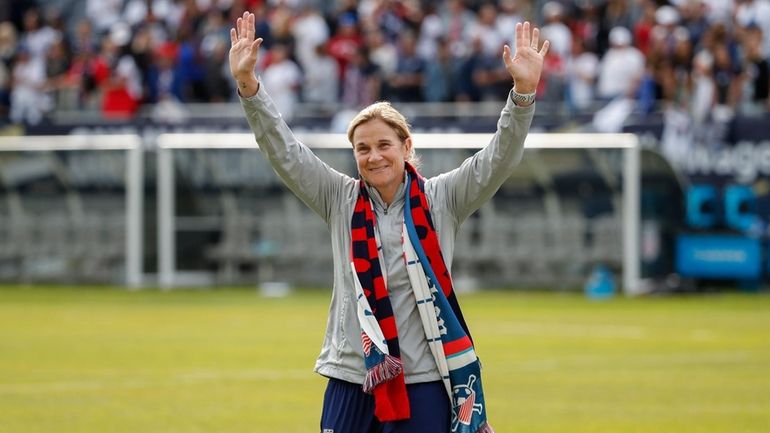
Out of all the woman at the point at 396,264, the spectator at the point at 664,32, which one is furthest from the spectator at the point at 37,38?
the woman at the point at 396,264

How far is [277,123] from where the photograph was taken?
6277 millimetres

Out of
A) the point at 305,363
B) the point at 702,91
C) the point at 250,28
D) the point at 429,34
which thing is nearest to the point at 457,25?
the point at 429,34

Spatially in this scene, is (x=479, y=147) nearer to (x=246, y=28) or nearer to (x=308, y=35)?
(x=308, y=35)

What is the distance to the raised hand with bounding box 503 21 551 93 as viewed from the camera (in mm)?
6055

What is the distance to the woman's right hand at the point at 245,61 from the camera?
6168mm

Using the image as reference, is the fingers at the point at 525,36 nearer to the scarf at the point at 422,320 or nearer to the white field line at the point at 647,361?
the scarf at the point at 422,320

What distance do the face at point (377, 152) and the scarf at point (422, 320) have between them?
0.55ft

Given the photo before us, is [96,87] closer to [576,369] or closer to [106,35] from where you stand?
[106,35]

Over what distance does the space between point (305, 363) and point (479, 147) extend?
9725mm

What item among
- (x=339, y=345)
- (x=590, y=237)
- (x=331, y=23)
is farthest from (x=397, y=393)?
(x=331, y=23)

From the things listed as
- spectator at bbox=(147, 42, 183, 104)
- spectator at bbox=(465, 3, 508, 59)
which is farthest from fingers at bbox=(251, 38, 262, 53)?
spectator at bbox=(147, 42, 183, 104)

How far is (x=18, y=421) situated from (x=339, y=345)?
5.72m

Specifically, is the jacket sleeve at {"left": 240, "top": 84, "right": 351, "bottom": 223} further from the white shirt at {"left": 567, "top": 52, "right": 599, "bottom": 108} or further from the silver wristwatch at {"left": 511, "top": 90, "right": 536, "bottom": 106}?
the white shirt at {"left": 567, "top": 52, "right": 599, "bottom": 108}

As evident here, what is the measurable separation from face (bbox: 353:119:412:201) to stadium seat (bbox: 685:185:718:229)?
61.3 ft
